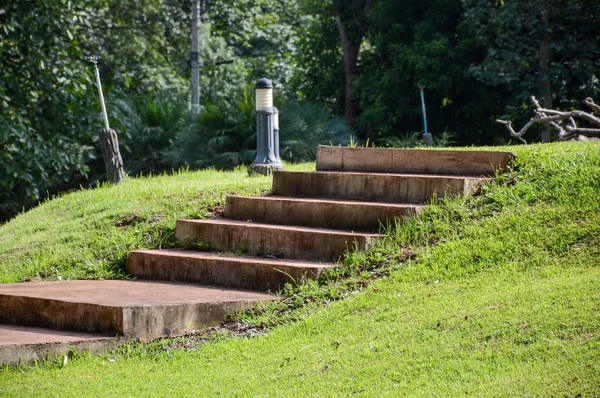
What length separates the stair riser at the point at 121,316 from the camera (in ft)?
19.6

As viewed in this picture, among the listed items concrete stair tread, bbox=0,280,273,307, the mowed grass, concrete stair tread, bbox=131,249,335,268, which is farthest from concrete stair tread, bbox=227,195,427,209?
concrete stair tread, bbox=0,280,273,307

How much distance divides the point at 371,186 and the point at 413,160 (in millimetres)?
507

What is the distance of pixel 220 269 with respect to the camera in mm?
7027

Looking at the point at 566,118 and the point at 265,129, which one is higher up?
the point at 566,118

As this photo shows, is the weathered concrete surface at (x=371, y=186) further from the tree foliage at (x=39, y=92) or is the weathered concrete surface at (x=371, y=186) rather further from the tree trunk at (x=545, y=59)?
the tree trunk at (x=545, y=59)

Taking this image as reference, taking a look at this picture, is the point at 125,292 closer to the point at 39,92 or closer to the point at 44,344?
the point at 44,344

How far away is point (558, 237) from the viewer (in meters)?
6.29

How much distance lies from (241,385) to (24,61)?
11.2 metres

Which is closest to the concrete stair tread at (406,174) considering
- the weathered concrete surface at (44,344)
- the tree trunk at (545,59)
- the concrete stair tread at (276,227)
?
the concrete stair tread at (276,227)

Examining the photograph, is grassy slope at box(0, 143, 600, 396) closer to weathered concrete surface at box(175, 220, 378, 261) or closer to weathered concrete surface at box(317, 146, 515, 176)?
weathered concrete surface at box(175, 220, 378, 261)

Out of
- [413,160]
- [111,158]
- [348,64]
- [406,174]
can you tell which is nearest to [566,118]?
[413,160]

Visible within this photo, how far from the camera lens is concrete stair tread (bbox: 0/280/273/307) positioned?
623cm

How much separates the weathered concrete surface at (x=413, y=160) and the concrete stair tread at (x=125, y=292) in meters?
1.94

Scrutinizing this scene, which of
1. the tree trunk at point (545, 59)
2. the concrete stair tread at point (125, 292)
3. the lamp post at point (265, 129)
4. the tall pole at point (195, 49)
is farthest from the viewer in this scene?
the tall pole at point (195, 49)
